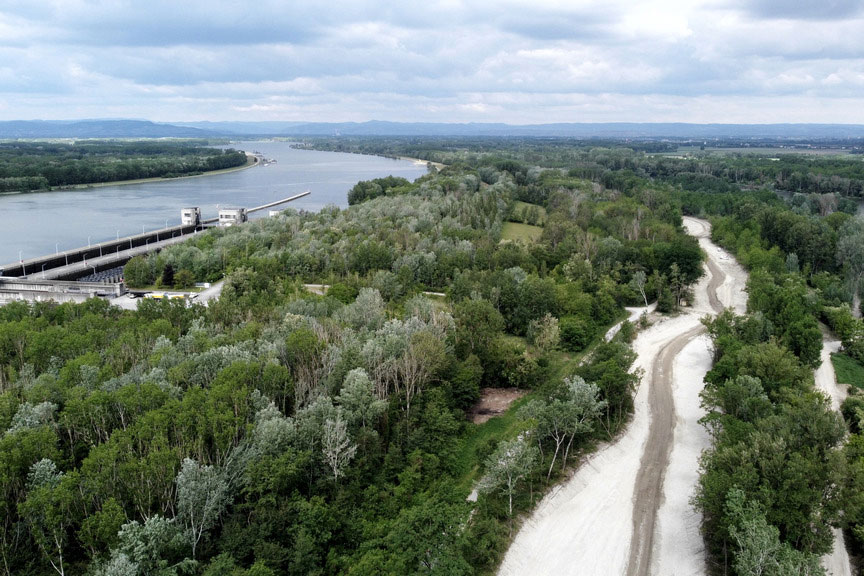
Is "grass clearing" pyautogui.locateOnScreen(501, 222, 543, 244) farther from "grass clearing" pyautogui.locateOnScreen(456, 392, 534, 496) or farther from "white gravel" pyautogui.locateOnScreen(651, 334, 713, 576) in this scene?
"grass clearing" pyautogui.locateOnScreen(456, 392, 534, 496)

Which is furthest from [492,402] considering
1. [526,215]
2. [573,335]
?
[526,215]

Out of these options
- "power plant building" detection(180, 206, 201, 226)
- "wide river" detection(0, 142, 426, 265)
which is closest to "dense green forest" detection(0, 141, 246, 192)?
"wide river" detection(0, 142, 426, 265)

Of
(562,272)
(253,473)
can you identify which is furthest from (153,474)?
(562,272)

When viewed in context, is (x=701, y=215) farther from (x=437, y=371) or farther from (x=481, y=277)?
(x=437, y=371)

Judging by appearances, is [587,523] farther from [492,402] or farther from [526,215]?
[526,215]

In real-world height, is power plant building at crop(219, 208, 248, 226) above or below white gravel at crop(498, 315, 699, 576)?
above

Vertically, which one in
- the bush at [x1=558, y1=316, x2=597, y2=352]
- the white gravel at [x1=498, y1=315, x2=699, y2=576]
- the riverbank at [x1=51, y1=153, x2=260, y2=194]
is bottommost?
the white gravel at [x1=498, y1=315, x2=699, y2=576]
